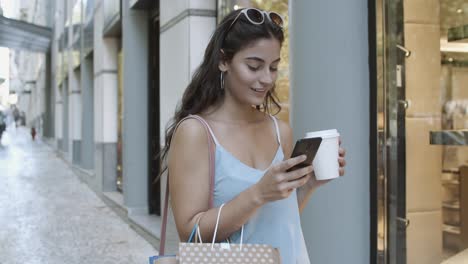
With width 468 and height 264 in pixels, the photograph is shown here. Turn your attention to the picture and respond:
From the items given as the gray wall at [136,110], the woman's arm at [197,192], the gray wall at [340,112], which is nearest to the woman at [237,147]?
the woman's arm at [197,192]

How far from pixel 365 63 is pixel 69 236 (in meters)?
5.61

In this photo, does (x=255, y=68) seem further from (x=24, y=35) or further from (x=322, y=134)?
(x=24, y=35)

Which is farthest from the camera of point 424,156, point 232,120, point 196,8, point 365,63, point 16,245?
point 16,245

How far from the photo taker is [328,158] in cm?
147

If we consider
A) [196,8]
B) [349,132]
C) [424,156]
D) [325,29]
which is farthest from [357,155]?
[196,8]

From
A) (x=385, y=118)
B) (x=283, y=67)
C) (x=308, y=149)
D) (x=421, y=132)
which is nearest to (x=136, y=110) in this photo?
(x=283, y=67)

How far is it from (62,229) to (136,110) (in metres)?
2.16

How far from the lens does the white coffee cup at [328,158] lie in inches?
57.9

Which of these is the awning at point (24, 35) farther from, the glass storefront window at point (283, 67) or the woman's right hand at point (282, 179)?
the woman's right hand at point (282, 179)

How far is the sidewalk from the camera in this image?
21.2ft

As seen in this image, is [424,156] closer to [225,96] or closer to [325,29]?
[325,29]

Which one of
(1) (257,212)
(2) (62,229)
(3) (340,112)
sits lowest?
(2) (62,229)

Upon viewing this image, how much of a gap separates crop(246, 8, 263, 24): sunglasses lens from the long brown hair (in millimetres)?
16

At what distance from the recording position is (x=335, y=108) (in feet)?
10.8
